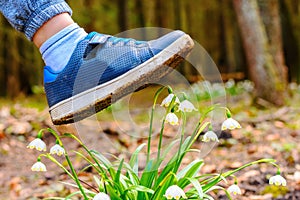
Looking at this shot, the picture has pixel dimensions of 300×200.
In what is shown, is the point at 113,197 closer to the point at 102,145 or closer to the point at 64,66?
the point at 64,66

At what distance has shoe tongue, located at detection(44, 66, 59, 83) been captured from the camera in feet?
6.82

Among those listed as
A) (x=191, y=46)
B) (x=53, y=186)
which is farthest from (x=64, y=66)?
(x=53, y=186)

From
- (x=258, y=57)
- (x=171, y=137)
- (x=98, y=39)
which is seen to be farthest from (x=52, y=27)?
(x=258, y=57)

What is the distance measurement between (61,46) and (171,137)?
2489 mm

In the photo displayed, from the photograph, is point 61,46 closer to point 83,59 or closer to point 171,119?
point 83,59

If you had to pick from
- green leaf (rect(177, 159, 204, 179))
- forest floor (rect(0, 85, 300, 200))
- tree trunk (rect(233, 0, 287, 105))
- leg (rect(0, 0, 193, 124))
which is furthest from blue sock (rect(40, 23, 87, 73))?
tree trunk (rect(233, 0, 287, 105))

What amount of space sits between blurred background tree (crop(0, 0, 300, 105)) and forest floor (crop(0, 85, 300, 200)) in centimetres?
91

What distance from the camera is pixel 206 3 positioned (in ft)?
49.4

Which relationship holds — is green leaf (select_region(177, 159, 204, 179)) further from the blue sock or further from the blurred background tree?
the blurred background tree

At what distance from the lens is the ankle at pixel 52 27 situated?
6.72ft

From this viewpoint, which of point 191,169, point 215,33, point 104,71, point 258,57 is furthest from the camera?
point 215,33

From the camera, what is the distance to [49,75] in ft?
6.85

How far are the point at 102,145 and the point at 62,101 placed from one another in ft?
7.37

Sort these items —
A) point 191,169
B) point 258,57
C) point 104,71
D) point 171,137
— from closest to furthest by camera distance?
point 104,71, point 191,169, point 171,137, point 258,57
